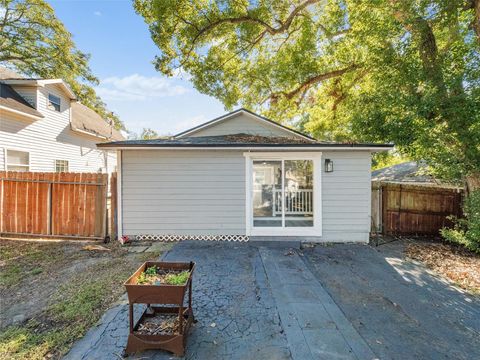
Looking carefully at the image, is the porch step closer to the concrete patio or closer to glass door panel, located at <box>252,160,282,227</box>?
Result: the concrete patio

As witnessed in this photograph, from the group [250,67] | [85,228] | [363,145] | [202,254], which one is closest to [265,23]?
[250,67]

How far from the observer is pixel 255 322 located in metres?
3.09

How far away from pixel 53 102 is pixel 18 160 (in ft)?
10.6

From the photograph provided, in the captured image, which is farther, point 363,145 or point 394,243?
point 394,243

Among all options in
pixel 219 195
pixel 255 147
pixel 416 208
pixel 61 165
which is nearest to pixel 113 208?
pixel 219 195

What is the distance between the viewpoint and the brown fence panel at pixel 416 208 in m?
7.68

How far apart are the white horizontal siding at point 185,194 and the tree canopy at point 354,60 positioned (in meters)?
4.83

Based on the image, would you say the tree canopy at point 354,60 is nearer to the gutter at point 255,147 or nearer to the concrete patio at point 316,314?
the gutter at point 255,147

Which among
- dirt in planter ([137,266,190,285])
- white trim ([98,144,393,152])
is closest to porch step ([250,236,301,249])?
white trim ([98,144,393,152])

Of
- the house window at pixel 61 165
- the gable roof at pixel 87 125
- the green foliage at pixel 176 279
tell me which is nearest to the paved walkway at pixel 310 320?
the green foliage at pixel 176 279

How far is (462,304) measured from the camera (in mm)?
3809

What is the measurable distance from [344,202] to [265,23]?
7.55 m

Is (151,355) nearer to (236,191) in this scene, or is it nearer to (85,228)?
(236,191)

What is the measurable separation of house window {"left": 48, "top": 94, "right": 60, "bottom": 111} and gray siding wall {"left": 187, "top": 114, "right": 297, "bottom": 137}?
270 inches
